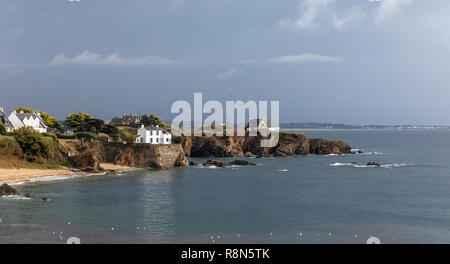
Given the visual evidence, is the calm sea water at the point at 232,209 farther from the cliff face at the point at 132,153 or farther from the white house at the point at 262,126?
the white house at the point at 262,126

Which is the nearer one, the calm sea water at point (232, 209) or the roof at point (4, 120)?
the calm sea water at point (232, 209)

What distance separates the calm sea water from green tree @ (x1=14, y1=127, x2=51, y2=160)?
997 centimetres

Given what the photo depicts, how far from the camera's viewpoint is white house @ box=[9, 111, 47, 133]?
81.3 m

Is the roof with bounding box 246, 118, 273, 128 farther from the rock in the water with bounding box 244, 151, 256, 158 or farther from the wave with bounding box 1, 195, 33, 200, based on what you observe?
the wave with bounding box 1, 195, 33, 200

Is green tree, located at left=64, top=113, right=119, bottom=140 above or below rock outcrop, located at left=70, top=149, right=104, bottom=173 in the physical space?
above

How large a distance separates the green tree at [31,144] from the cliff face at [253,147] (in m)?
48.2

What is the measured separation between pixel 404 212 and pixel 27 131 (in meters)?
55.0

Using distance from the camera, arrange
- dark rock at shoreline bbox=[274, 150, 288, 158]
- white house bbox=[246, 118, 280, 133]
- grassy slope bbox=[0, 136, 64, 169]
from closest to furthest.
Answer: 1. grassy slope bbox=[0, 136, 64, 169]
2. dark rock at shoreline bbox=[274, 150, 288, 158]
3. white house bbox=[246, 118, 280, 133]

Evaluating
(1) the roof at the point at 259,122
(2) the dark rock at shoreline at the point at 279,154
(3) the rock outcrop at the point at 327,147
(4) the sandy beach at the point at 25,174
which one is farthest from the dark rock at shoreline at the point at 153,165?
(3) the rock outcrop at the point at 327,147

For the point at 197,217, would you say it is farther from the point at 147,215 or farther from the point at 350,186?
the point at 350,186

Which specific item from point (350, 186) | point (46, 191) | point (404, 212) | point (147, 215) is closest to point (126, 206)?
point (147, 215)

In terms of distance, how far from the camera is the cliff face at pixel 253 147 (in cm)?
11200

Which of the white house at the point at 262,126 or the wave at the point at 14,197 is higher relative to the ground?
the white house at the point at 262,126

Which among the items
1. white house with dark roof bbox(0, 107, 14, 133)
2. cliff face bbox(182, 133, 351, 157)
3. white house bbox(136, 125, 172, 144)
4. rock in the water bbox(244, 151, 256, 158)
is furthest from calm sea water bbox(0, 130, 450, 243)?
rock in the water bbox(244, 151, 256, 158)
